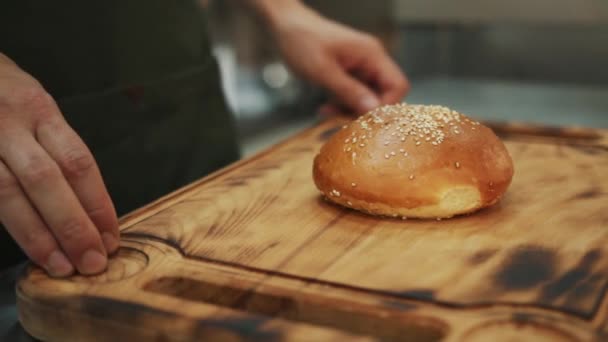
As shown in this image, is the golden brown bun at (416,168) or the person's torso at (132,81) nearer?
the golden brown bun at (416,168)

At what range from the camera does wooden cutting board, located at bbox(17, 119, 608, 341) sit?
71cm

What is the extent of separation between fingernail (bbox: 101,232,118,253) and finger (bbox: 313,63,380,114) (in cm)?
78

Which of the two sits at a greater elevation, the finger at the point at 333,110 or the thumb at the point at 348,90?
the thumb at the point at 348,90

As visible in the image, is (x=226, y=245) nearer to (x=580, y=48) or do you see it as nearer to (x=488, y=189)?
(x=488, y=189)

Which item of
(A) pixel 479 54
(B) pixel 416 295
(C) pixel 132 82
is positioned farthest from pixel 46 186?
(A) pixel 479 54

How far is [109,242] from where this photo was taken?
865 millimetres

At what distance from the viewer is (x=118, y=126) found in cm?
127

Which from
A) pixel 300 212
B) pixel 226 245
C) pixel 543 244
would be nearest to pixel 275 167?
pixel 300 212

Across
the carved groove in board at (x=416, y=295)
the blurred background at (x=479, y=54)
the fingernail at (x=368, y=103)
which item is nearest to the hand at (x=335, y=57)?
the fingernail at (x=368, y=103)

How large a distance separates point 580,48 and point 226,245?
5.51 feet

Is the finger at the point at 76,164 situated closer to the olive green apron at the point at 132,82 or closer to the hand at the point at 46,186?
the hand at the point at 46,186

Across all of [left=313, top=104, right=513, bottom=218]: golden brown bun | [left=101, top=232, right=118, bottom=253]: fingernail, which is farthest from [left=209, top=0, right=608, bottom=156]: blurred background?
[left=101, top=232, right=118, bottom=253]: fingernail

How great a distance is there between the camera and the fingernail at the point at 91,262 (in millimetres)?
809

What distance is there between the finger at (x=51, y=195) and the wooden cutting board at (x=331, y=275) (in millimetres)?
47
